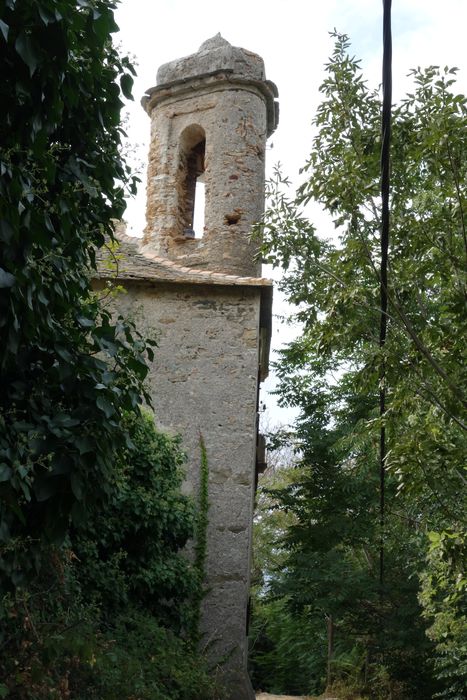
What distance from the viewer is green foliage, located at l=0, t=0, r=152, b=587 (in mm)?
3705

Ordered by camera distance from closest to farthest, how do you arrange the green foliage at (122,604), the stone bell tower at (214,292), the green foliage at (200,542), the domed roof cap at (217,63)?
the green foliage at (122,604) → the green foliage at (200,542) → the stone bell tower at (214,292) → the domed roof cap at (217,63)

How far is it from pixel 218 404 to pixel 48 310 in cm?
653

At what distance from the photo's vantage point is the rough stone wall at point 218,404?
9633mm

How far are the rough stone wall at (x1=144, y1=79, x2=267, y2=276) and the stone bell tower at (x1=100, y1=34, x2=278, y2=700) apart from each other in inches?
0.8

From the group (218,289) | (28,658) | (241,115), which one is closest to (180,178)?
(241,115)

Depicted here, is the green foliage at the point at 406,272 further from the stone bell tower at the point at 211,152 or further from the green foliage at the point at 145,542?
the stone bell tower at the point at 211,152

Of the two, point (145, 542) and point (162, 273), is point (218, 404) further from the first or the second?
point (145, 542)

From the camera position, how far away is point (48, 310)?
4.05 m

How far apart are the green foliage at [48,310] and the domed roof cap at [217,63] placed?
9.24 m

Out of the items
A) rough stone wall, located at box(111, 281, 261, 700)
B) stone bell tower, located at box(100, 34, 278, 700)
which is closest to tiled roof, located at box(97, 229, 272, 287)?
stone bell tower, located at box(100, 34, 278, 700)

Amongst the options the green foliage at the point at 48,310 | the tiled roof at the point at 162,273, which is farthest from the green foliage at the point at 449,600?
the tiled roof at the point at 162,273

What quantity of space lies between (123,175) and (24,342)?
1.57 meters

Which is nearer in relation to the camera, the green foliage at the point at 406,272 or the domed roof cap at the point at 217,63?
the green foliage at the point at 406,272

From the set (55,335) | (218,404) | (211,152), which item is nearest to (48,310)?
(55,335)
